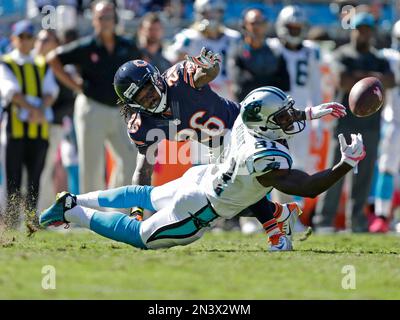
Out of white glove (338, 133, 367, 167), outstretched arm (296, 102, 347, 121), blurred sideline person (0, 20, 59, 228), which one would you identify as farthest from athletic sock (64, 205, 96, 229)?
blurred sideline person (0, 20, 59, 228)

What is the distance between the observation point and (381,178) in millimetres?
11625

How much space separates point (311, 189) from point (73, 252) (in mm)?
1799

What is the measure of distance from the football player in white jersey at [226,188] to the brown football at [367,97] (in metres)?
0.49

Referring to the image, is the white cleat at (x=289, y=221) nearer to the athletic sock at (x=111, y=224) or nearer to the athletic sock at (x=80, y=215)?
the athletic sock at (x=111, y=224)

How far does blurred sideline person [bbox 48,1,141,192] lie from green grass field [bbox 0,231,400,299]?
2.53 metres

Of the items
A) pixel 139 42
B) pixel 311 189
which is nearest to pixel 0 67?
pixel 139 42

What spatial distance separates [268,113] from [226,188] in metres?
0.61

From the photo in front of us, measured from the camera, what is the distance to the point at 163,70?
11234mm

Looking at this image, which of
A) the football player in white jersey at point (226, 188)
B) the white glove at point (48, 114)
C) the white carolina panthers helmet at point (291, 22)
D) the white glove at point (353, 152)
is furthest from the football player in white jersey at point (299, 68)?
the white glove at point (353, 152)

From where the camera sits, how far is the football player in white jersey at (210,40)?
11.2m

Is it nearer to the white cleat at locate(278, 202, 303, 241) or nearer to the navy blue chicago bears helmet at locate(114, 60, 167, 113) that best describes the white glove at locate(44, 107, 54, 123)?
the navy blue chicago bears helmet at locate(114, 60, 167, 113)

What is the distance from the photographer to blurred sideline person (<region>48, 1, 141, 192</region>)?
35.3ft

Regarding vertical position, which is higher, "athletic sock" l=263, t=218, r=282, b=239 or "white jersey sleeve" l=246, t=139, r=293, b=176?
"white jersey sleeve" l=246, t=139, r=293, b=176
